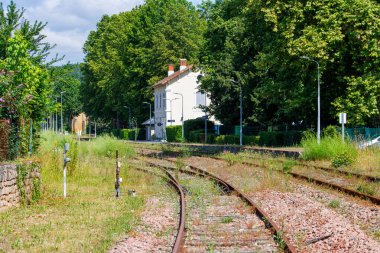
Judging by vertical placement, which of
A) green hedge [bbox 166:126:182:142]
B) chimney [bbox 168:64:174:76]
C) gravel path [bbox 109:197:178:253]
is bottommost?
gravel path [bbox 109:197:178:253]

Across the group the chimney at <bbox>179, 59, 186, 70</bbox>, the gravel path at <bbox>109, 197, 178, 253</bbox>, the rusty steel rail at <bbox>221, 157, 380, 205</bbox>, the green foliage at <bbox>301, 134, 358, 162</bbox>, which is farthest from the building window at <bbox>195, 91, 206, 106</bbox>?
the gravel path at <bbox>109, 197, 178, 253</bbox>

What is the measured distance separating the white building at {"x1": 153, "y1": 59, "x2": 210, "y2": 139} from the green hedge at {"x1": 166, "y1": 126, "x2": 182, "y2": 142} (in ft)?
12.2

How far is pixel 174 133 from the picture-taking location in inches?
3130

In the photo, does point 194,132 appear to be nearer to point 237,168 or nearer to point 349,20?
point 349,20

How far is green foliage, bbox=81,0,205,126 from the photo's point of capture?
84.9 metres

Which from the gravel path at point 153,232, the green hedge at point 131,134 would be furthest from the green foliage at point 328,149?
the green hedge at point 131,134

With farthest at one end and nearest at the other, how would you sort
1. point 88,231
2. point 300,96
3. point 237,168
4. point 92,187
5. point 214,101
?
1. point 214,101
2. point 300,96
3. point 237,168
4. point 92,187
5. point 88,231

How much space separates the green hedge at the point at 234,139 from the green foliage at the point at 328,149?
25.3 meters

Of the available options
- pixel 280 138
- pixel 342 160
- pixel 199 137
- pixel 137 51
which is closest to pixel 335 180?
pixel 342 160

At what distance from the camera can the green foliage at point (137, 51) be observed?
84875 mm

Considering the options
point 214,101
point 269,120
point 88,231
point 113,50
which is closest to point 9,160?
point 88,231

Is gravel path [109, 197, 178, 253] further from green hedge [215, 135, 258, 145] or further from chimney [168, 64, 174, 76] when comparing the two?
chimney [168, 64, 174, 76]

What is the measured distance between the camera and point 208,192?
17.9 meters

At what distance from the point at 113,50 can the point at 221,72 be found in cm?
3512
